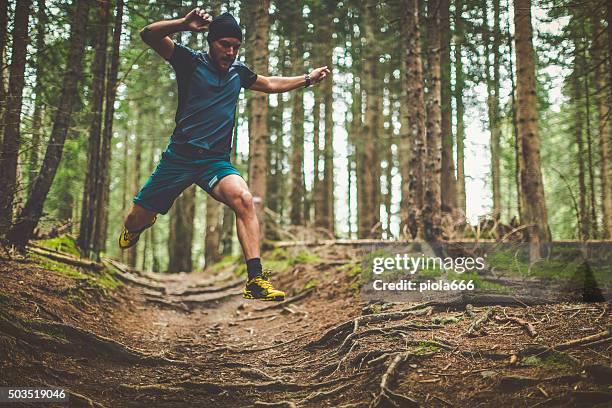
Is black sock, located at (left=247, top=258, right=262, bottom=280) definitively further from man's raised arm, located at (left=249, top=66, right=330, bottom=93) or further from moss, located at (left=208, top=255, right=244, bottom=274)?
moss, located at (left=208, top=255, right=244, bottom=274)

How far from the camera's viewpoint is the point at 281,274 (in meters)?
9.22

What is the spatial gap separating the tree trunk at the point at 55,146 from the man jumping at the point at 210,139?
2.70 metres

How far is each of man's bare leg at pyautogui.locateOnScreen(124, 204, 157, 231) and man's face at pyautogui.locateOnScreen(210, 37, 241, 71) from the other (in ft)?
4.93

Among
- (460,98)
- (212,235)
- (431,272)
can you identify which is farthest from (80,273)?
(460,98)

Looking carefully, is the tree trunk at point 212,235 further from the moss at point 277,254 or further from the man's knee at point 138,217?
the man's knee at point 138,217

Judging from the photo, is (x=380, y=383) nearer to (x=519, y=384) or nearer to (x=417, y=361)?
(x=417, y=361)

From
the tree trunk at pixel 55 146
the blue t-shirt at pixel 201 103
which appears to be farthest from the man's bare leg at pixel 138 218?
the tree trunk at pixel 55 146

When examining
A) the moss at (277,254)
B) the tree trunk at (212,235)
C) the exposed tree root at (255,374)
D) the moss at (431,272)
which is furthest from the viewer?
the tree trunk at (212,235)

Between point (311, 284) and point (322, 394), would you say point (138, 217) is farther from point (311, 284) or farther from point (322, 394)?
point (311, 284)

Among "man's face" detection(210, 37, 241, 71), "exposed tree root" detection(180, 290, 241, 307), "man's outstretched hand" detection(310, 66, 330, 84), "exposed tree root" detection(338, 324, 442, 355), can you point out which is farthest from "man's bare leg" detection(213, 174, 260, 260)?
"exposed tree root" detection(180, 290, 241, 307)

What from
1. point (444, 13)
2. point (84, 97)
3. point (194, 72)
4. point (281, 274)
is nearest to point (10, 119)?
point (194, 72)

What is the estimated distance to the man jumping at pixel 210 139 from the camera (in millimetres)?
4148

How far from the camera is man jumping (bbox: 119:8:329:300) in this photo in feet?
13.6

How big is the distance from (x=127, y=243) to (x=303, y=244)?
20.0 feet
